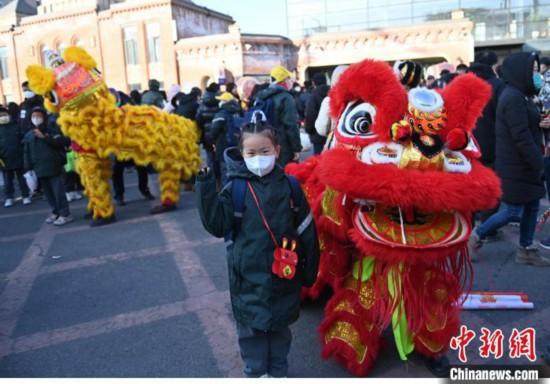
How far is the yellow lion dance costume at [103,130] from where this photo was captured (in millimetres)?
5316

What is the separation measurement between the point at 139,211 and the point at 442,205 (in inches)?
226

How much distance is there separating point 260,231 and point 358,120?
825 millimetres

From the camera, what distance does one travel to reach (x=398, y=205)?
7.38 feet

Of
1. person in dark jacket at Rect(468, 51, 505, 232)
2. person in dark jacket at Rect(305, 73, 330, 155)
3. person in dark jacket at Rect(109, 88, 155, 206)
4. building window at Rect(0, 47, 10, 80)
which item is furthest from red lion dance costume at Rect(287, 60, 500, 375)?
building window at Rect(0, 47, 10, 80)

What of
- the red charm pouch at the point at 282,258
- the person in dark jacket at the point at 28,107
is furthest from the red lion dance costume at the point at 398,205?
the person in dark jacket at the point at 28,107

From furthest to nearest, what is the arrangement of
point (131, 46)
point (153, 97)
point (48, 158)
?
point (131, 46) → point (153, 97) → point (48, 158)

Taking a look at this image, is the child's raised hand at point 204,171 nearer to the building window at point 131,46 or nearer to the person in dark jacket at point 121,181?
the person in dark jacket at point 121,181

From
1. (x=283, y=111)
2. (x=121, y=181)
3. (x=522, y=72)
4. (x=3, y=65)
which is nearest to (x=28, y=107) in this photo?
(x=121, y=181)

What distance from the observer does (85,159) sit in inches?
230

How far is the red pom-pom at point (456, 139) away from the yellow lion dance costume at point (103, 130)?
14.3ft

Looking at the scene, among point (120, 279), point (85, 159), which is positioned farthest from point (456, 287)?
point (85, 159)

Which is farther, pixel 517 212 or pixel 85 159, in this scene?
pixel 85 159

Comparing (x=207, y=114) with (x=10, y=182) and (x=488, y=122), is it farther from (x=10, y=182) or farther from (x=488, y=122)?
(x=488, y=122)

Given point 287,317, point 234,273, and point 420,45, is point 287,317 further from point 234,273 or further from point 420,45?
point 420,45
